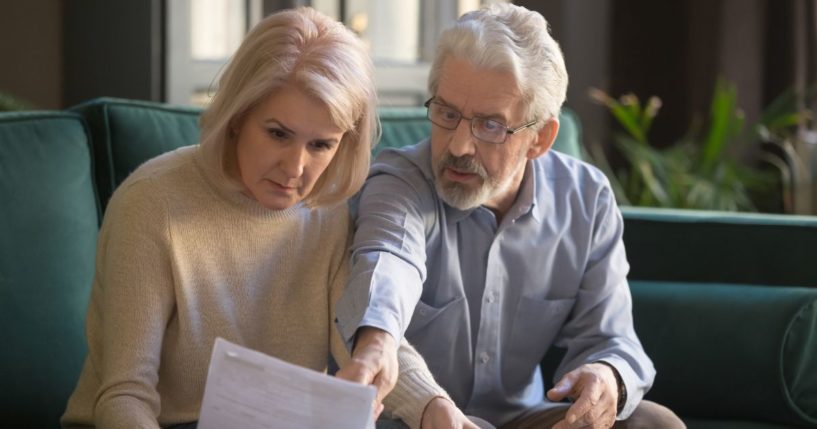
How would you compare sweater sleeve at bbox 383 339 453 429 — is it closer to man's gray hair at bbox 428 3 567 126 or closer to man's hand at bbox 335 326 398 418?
man's hand at bbox 335 326 398 418

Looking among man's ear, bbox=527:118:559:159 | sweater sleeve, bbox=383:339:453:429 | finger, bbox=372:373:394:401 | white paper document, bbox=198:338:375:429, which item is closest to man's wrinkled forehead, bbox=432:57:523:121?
man's ear, bbox=527:118:559:159

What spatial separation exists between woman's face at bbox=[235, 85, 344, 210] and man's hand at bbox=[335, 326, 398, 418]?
0.24m

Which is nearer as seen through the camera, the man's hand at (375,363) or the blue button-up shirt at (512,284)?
the man's hand at (375,363)

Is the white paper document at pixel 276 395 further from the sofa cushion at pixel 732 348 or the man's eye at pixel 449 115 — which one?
the sofa cushion at pixel 732 348

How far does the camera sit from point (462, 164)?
1.84m

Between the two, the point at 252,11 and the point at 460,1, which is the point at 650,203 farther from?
the point at 252,11

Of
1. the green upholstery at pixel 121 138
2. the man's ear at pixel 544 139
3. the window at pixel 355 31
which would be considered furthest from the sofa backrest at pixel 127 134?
the window at pixel 355 31

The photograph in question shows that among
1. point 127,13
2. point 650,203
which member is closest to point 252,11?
point 127,13

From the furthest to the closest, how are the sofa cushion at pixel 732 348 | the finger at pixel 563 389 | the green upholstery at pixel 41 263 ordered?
the sofa cushion at pixel 732 348 → the green upholstery at pixel 41 263 → the finger at pixel 563 389

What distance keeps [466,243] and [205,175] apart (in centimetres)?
48

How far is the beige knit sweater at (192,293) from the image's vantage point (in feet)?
5.04

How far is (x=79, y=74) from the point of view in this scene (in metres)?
3.52

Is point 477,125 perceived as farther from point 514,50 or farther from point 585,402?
point 585,402

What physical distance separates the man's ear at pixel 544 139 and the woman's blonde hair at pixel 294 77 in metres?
0.36
